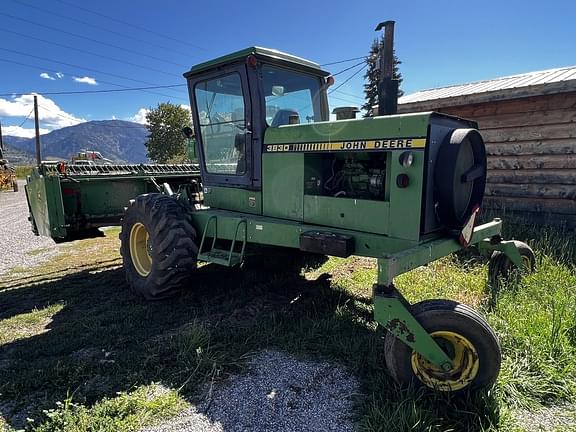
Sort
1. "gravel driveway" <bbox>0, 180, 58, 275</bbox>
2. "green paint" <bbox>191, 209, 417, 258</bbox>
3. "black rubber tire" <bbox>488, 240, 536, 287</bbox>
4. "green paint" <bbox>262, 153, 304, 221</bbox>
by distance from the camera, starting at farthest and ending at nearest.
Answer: "gravel driveway" <bbox>0, 180, 58, 275</bbox>, "black rubber tire" <bbox>488, 240, 536, 287</bbox>, "green paint" <bbox>262, 153, 304, 221</bbox>, "green paint" <bbox>191, 209, 417, 258</bbox>

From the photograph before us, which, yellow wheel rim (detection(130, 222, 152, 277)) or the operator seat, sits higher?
the operator seat

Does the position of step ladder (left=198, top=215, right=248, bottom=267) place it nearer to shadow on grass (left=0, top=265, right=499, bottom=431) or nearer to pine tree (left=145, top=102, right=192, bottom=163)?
shadow on grass (left=0, top=265, right=499, bottom=431)

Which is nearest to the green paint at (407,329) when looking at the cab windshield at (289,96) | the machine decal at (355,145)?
the machine decal at (355,145)

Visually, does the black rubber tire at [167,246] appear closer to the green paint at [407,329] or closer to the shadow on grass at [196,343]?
the shadow on grass at [196,343]

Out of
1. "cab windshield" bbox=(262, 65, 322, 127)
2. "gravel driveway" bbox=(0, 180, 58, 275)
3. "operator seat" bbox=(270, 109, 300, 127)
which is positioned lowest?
"gravel driveway" bbox=(0, 180, 58, 275)

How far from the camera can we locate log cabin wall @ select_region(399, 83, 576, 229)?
263 inches

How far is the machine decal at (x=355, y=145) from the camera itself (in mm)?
3266

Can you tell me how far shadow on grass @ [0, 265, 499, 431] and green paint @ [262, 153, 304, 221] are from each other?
1.05m

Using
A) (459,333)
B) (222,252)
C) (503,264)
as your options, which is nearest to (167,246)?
(222,252)

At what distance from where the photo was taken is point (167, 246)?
4426mm

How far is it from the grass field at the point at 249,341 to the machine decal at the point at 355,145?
1.62 metres

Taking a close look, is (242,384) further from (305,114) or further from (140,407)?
(305,114)

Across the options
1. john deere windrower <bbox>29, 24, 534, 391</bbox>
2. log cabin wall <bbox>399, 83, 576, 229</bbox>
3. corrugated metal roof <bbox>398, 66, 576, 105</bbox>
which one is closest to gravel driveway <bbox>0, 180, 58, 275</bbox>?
john deere windrower <bbox>29, 24, 534, 391</bbox>

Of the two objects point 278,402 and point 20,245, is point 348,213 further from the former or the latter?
point 20,245
